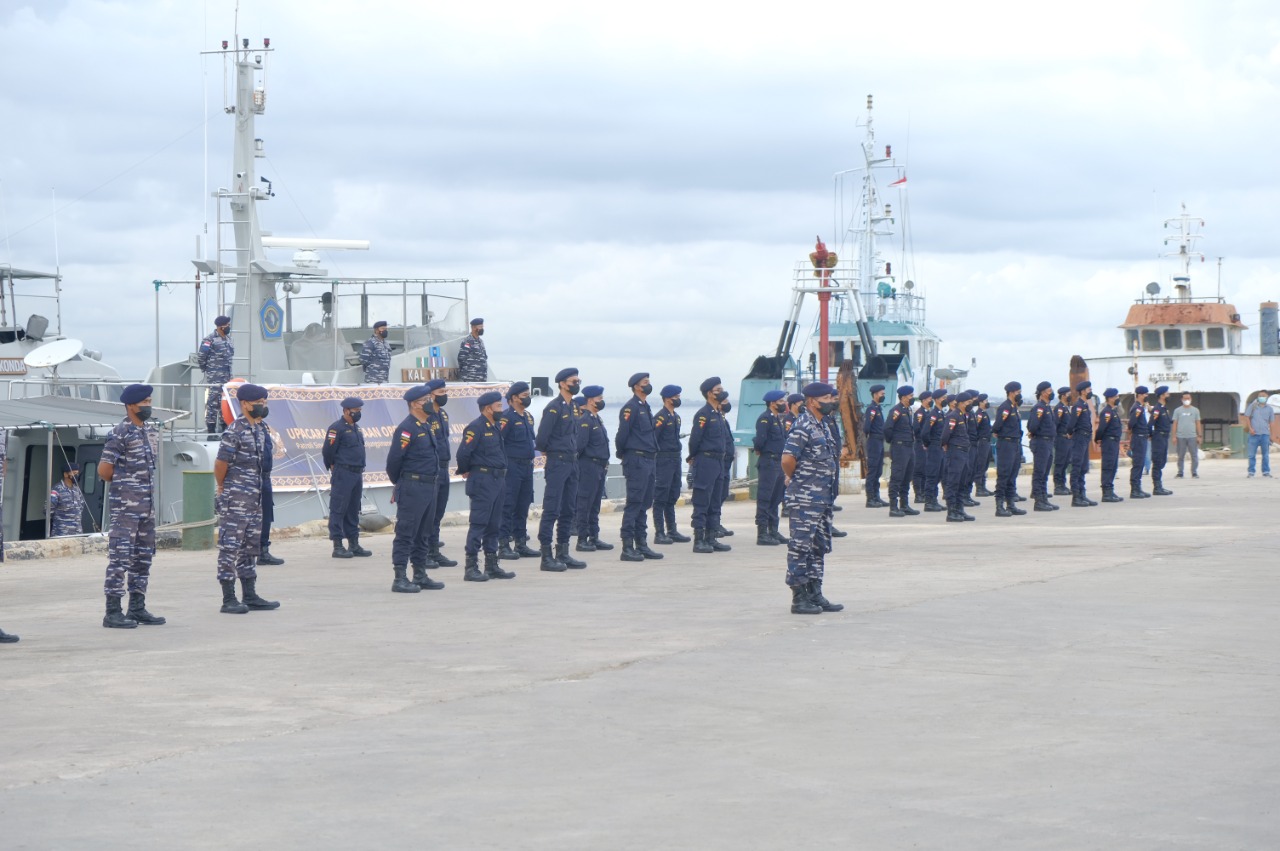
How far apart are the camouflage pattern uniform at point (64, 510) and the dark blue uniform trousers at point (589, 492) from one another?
639cm

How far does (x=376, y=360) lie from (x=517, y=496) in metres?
8.33

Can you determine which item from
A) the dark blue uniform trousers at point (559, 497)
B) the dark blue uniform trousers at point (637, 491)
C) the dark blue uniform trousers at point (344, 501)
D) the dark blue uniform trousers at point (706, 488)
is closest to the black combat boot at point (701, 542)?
the dark blue uniform trousers at point (706, 488)

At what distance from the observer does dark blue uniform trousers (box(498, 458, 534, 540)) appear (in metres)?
15.2

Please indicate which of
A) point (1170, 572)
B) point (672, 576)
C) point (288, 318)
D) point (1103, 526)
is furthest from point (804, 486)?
point (288, 318)

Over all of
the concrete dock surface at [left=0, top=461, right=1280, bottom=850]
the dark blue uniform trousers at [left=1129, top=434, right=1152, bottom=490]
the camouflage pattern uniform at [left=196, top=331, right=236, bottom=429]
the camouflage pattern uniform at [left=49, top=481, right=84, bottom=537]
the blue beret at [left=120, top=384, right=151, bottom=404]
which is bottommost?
the concrete dock surface at [left=0, top=461, right=1280, bottom=850]

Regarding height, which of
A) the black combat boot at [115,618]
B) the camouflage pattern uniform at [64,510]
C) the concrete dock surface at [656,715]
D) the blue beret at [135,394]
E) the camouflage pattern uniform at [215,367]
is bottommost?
the concrete dock surface at [656,715]

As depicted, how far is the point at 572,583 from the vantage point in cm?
1339

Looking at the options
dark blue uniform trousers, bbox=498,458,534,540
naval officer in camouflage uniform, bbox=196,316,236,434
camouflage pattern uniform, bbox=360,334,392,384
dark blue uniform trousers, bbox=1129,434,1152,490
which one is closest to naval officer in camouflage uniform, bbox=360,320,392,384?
camouflage pattern uniform, bbox=360,334,392,384

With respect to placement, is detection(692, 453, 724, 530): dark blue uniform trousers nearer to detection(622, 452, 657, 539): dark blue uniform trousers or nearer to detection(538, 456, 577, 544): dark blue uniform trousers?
detection(622, 452, 657, 539): dark blue uniform trousers

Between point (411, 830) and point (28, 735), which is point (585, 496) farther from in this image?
point (411, 830)

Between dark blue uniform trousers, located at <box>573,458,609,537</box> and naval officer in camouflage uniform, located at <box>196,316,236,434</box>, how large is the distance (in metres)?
7.17

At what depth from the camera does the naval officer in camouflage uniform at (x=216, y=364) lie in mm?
21328

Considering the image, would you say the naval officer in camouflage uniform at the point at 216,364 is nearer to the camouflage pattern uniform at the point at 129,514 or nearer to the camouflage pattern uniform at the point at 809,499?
the camouflage pattern uniform at the point at 129,514

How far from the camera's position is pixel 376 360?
23.2 meters
